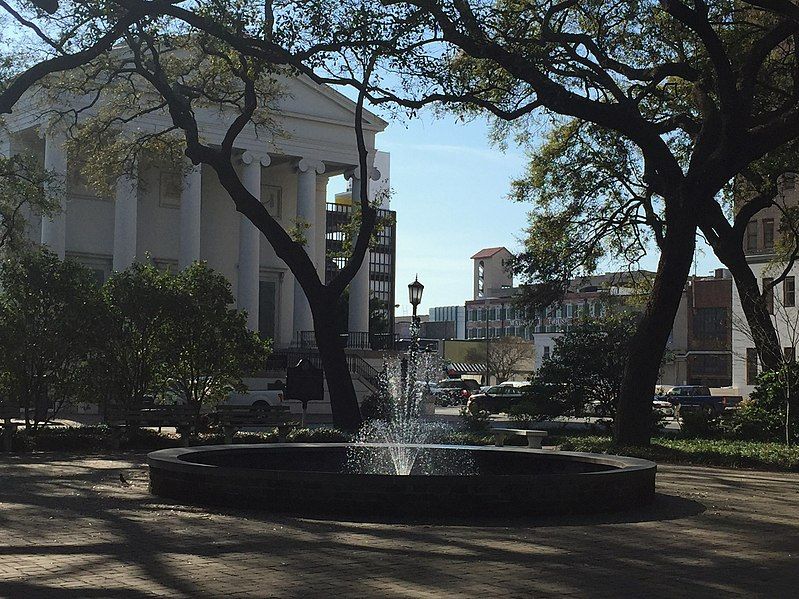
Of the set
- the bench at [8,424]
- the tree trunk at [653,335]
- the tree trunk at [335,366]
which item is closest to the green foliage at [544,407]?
the tree trunk at [653,335]

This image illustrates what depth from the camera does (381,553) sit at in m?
10.1

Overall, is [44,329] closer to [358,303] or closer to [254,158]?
[254,158]

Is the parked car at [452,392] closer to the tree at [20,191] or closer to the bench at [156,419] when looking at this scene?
the tree at [20,191]

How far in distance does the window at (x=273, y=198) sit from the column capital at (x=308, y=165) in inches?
150

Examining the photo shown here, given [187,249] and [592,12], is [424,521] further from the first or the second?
[187,249]

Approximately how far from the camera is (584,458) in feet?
52.6

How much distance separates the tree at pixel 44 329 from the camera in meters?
26.7

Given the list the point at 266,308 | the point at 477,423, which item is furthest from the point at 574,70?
the point at 266,308

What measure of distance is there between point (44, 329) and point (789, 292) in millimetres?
50412

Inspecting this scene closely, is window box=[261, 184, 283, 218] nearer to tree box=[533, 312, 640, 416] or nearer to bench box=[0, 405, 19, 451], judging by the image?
tree box=[533, 312, 640, 416]

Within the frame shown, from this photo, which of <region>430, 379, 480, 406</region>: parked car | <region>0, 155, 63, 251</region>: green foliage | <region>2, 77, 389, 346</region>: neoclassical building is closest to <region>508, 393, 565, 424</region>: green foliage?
<region>0, 155, 63, 251</region>: green foliage

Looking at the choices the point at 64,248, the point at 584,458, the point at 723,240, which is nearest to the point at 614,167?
the point at 723,240

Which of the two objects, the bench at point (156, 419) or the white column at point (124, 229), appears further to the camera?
the white column at point (124, 229)

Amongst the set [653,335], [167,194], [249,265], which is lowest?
[653,335]
